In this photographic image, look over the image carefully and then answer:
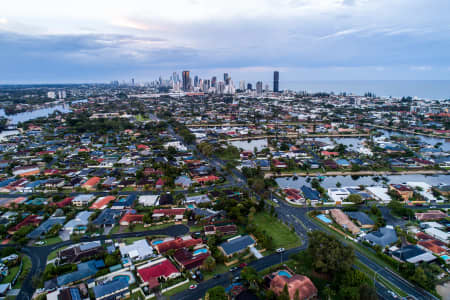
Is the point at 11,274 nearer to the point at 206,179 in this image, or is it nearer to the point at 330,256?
the point at 206,179

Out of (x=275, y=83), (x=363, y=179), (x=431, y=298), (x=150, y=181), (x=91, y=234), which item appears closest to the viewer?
(x=431, y=298)

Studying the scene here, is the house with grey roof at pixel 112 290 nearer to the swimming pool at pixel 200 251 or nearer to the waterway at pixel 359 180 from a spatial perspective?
the swimming pool at pixel 200 251

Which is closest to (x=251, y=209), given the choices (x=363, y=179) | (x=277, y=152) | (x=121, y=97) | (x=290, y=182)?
(x=290, y=182)

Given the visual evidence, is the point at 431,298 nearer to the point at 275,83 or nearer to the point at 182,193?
the point at 182,193

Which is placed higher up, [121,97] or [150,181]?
[121,97]

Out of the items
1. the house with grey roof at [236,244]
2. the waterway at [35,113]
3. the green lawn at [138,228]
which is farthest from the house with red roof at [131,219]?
the waterway at [35,113]

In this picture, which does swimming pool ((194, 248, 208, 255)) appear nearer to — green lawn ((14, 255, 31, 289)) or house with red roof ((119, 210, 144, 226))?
house with red roof ((119, 210, 144, 226))
